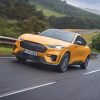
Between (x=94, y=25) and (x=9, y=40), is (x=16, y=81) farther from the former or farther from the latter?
(x=94, y=25)

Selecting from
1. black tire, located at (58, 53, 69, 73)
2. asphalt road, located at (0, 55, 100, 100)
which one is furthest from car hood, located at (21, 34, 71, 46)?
asphalt road, located at (0, 55, 100, 100)

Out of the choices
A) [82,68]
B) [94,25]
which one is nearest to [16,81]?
[82,68]

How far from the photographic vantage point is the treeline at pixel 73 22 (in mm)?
83375

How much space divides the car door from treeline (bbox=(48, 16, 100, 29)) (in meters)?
57.0

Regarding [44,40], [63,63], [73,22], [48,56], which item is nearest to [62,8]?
[73,22]

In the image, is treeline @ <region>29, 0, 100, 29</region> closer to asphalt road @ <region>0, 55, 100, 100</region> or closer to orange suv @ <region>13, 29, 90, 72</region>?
orange suv @ <region>13, 29, 90, 72</region>

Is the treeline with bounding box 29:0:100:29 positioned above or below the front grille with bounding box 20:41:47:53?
below

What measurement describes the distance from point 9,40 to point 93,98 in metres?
12.4

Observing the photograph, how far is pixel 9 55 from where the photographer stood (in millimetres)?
19891

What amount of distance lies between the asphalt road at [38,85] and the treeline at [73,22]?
61366 millimetres

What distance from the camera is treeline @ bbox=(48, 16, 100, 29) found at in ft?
274

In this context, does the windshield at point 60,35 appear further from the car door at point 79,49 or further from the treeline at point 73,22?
the treeline at point 73,22

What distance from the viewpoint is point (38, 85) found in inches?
493

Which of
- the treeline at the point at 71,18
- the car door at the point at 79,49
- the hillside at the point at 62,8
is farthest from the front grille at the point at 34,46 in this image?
the hillside at the point at 62,8
